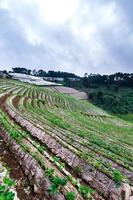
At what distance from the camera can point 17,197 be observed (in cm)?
993

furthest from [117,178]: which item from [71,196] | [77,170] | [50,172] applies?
[71,196]

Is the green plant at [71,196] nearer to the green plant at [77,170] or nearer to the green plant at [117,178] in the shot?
the green plant at [117,178]

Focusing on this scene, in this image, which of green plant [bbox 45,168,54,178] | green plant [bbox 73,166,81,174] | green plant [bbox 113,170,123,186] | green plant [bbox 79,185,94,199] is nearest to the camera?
green plant [bbox 79,185,94,199]

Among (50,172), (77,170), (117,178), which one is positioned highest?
(50,172)

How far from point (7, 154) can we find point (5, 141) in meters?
2.26

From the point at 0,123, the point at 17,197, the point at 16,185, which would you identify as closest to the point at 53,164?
the point at 16,185

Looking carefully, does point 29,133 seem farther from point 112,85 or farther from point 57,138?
point 112,85

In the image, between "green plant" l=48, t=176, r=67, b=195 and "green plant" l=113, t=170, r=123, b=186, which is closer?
"green plant" l=48, t=176, r=67, b=195

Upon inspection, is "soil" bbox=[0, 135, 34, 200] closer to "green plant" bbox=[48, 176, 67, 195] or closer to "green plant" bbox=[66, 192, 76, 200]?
"green plant" bbox=[48, 176, 67, 195]

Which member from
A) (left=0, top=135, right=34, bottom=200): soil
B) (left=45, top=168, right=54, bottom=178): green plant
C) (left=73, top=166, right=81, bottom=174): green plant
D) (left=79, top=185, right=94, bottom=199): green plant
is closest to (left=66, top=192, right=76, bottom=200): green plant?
(left=79, top=185, right=94, bottom=199): green plant

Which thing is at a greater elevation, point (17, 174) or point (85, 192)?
point (85, 192)

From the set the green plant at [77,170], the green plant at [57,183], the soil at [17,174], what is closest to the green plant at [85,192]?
the green plant at [57,183]

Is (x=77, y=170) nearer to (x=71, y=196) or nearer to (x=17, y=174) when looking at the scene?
(x=17, y=174)

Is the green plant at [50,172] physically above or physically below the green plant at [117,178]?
above
